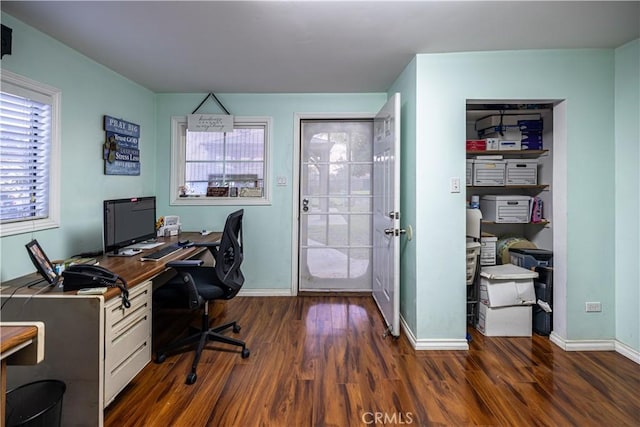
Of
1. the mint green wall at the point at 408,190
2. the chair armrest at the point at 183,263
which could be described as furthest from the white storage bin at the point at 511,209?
the chair armrest at the point at 183,263

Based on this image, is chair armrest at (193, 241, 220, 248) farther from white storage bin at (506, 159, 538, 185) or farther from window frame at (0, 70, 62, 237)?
white storage bin at (506, 159, 538, 185)

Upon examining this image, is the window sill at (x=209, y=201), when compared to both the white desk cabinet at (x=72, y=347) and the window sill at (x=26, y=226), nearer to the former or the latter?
the window sill at (x=26, y=226)

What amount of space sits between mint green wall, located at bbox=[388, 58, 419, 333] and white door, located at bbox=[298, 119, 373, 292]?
2.72 ft

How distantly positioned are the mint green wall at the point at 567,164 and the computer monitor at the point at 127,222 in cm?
227

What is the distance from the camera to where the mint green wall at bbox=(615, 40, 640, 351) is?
7.88ft

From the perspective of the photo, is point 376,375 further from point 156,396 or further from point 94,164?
point 94,164

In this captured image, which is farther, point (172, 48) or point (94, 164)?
point (94, 164)

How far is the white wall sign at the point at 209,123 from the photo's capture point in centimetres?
365

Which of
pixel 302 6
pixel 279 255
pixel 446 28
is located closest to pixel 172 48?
pixel 302 6

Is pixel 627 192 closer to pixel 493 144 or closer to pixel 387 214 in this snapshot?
pixel 493 144

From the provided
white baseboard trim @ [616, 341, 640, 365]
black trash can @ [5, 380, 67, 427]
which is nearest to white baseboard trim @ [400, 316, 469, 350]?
white baseboard trim @ [616, 341, 640, 365]

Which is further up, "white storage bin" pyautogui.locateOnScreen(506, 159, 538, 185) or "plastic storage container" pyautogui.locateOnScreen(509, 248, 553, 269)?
"white storage bin" pyautogui.locateOnScreen(506, 159, 538, 185)

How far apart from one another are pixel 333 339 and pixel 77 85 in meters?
2.85

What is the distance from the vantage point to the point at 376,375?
218cm
